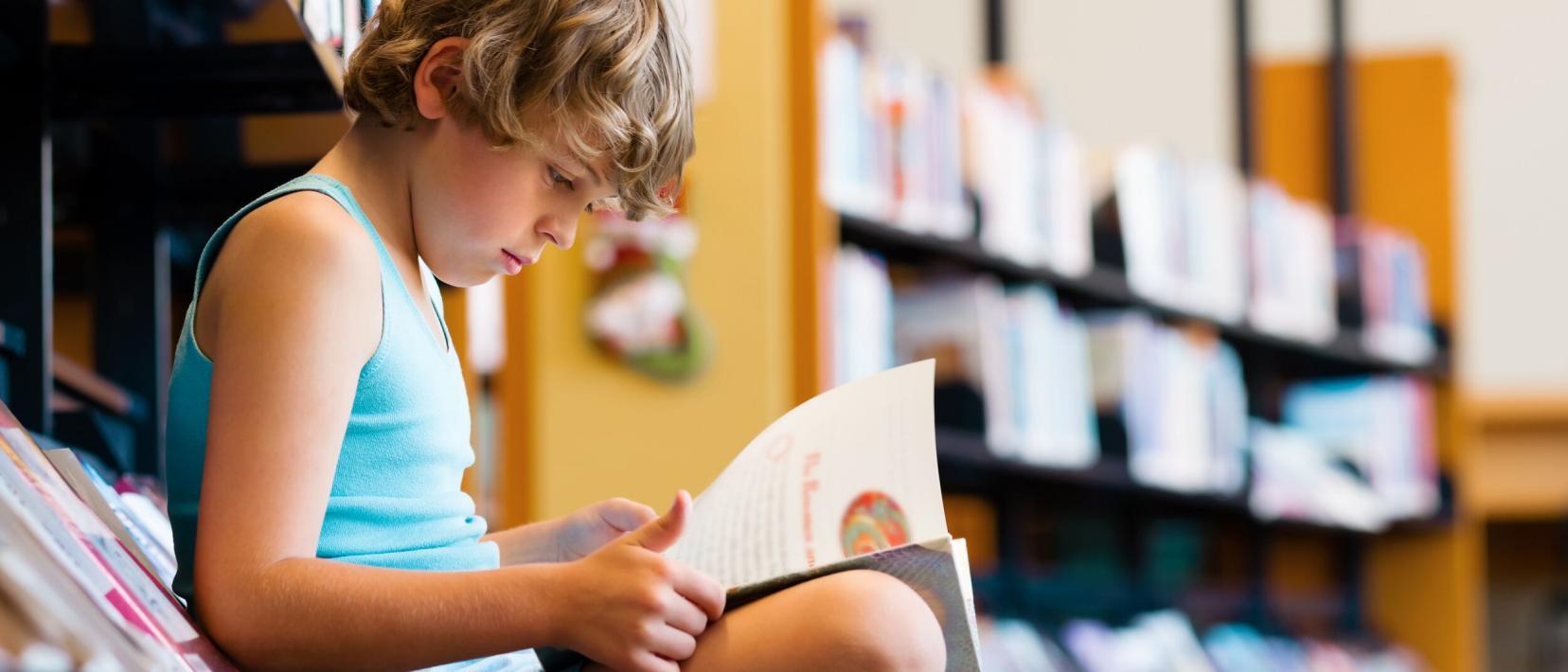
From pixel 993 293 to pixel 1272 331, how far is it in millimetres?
1053

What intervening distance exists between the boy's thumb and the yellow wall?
4.24 feet

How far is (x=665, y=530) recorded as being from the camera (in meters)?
0.75

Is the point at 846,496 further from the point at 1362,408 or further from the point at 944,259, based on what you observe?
the point at 1362,408

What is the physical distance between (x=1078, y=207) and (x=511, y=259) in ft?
7.08

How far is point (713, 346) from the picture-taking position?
211 centimetres

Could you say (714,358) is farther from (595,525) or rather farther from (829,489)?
(829,489)

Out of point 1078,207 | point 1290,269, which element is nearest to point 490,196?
point 1078,207

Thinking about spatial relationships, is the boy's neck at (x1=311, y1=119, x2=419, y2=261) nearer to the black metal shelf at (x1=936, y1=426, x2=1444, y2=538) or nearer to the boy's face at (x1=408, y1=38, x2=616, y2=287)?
the boy's face at (x1=408, y1=38, x2=616, y2=287)

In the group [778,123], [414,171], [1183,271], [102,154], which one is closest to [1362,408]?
[1183,271]

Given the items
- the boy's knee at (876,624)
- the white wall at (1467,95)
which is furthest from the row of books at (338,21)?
the white wall at (1467,95)

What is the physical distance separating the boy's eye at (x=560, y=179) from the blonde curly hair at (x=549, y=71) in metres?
0.02

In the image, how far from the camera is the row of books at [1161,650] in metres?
2.69

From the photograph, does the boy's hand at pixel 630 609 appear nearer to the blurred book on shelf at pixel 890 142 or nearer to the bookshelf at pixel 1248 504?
the blurred book on shelf at pixel 890 142

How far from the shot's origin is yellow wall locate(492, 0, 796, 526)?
2059mm
